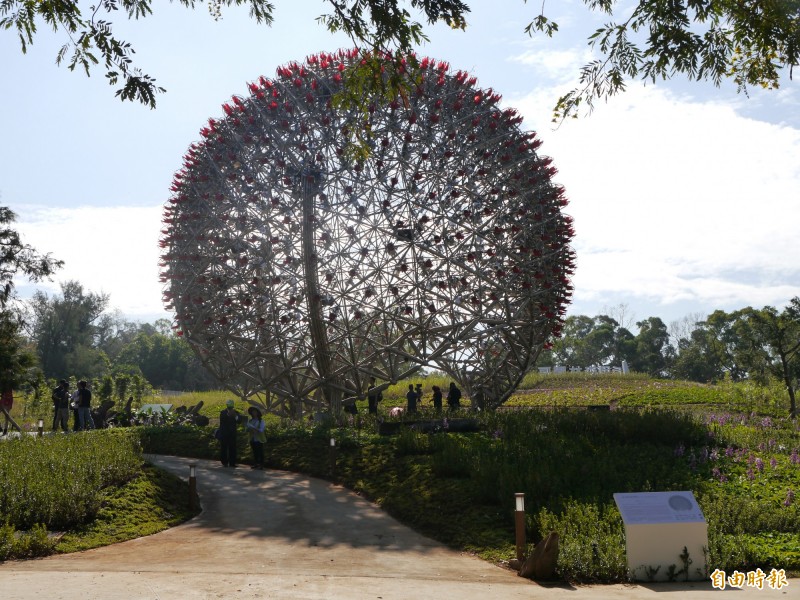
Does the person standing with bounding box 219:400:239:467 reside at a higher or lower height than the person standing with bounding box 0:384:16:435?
lower

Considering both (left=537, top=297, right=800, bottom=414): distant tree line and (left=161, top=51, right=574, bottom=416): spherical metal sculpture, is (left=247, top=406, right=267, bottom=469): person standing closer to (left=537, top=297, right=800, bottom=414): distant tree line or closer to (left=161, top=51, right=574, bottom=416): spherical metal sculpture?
(left=161, top=51, right=574, bottom=416): spherical metal sculpture

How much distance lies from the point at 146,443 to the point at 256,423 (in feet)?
17.9

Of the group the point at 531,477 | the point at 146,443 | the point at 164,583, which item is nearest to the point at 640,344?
the point at 146,443

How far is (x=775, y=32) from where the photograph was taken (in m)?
8.57

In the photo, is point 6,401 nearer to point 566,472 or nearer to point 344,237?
point 344,237

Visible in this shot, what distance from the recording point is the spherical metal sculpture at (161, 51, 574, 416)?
68.9 ft

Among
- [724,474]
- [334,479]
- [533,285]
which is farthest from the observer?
[533,285]

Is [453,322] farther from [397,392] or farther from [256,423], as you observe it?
[397,392]

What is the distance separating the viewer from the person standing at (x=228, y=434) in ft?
59.8

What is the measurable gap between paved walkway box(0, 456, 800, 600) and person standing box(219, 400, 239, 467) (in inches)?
156

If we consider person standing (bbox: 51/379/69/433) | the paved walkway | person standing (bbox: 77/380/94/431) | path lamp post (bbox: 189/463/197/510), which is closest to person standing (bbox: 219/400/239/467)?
the paved walkway

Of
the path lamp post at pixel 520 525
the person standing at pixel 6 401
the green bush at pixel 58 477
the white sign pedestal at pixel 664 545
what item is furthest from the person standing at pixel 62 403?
the white sign pedestal at pixel 664 545

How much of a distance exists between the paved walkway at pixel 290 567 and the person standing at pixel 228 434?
3958mm

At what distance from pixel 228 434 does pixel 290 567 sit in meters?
9.16
